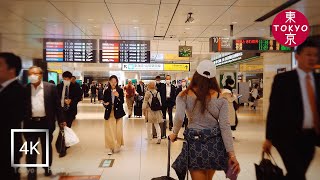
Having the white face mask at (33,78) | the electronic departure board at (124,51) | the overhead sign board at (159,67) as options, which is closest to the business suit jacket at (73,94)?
the white face mask at (33,78)

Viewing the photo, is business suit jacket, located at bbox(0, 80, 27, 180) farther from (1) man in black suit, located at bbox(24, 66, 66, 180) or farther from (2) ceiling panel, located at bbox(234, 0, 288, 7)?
(2) ceiling panel, located at bbox(234, 0, 288, 7)

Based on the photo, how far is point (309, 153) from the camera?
2557 mm

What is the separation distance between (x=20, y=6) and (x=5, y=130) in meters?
6.10

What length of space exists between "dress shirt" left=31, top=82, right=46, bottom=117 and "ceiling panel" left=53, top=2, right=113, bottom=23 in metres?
3.54

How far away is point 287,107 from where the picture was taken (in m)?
2.48

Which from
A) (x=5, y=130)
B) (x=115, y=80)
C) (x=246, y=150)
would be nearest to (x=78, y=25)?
(x=115, y=80)

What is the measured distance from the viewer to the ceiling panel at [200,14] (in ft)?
25.8

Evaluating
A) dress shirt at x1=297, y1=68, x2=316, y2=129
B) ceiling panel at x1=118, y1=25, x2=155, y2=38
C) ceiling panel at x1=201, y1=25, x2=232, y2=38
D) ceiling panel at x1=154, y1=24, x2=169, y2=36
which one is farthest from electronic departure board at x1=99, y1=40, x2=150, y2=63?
dress shirt at x1=297, y1=68, x2=316, y2=129

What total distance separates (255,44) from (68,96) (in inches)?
205

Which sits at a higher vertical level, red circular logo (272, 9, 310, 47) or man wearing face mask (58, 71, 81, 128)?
red circular logo (272, 9, 310, 47)

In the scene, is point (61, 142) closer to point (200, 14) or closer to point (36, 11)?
point (36, 11)

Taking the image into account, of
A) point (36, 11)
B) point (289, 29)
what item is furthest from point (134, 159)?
point (36, 11)

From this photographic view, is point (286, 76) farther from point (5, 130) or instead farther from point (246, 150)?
point (246, 150)

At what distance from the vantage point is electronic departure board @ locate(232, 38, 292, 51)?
925 cm
